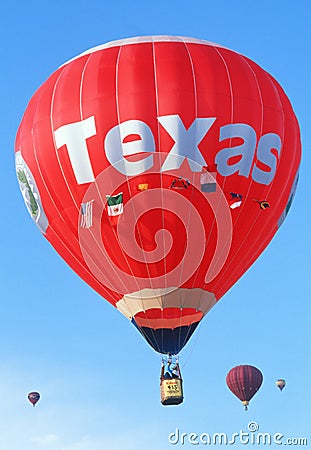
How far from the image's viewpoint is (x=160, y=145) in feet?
77.9

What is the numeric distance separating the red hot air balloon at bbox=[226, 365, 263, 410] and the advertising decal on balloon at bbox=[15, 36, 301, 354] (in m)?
10.3

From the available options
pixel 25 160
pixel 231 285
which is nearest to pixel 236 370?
pixel 231 285

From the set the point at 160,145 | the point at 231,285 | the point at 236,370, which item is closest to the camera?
the point at 160,145

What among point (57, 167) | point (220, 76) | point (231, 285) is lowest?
point (231, 285)

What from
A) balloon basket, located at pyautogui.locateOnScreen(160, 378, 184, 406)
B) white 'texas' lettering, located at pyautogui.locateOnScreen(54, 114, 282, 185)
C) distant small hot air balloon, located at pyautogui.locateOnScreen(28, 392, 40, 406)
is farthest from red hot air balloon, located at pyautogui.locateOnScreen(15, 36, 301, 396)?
distant small hot air balloon, located at pyautogui.locateOnScreen(28, 392, 40, 406)

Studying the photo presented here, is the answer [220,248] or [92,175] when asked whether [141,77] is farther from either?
[220,248]

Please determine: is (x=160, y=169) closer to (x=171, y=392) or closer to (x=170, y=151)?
(x=170, y=151)

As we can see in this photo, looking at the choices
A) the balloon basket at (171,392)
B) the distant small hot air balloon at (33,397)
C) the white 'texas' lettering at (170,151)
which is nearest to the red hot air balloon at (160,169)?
the white 'texas' lettering at (170,151)

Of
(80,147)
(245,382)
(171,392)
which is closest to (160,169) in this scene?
(80,147)

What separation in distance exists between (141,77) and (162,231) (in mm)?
3134

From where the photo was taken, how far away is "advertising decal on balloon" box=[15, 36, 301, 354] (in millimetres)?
23828

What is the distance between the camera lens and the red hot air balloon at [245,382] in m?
34.8

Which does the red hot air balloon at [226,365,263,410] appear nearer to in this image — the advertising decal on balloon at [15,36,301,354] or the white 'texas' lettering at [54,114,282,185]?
the advertising decal on balloon at [15,36,301,354]

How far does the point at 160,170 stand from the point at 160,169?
0.07ft
